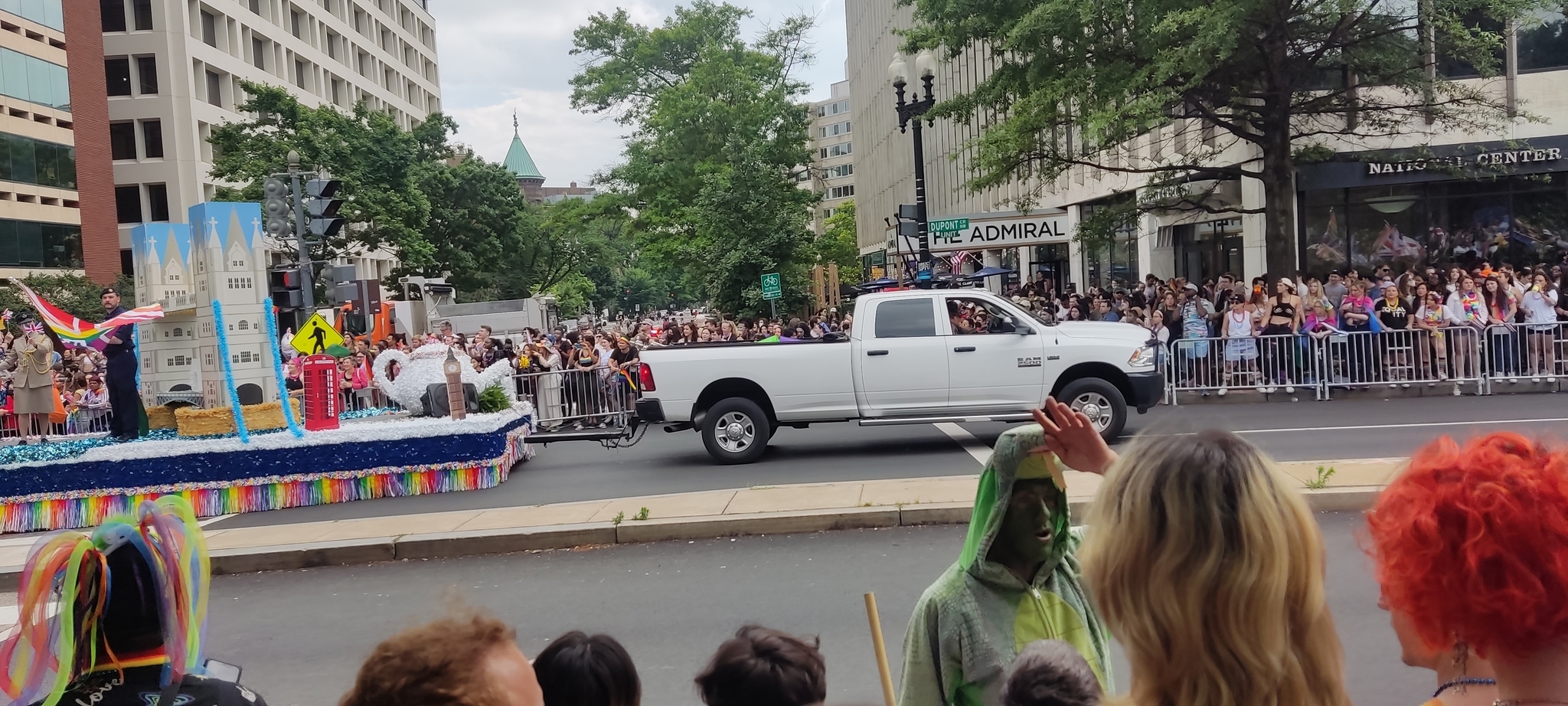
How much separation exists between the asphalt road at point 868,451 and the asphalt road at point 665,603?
8.11ft

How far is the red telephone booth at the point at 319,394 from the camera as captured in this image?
521 inches

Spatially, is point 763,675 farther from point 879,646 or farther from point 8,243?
point 8,243

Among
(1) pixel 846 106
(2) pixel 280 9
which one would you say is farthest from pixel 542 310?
(1) pixel 846 106

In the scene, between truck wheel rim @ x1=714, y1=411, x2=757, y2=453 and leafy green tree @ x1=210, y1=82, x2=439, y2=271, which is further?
leafy green tree @ x1=210, y1=82, x2=439, y2=271

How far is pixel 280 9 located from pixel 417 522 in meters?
58.2

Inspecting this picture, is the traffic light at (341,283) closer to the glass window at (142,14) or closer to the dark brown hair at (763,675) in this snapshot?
the dark brown hair at (763,675)

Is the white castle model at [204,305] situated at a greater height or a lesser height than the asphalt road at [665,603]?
greater

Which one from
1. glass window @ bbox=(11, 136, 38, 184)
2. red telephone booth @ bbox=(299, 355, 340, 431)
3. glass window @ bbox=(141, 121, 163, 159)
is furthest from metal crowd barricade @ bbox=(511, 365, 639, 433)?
glass window @ bbox=(141, 121, 163, 159)

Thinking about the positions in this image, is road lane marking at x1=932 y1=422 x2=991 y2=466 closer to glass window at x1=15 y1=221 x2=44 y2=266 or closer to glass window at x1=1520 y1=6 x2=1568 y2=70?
glass window at x1=1520 y1=6 x2=1568 y2=70

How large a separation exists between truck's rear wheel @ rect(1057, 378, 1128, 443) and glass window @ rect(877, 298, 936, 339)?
175 centimetres

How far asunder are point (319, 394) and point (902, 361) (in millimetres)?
6895

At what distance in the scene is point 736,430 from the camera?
43.8ft

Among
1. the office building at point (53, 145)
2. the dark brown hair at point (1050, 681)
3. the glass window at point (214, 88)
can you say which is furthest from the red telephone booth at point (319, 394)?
the glass window at point (214, 88)

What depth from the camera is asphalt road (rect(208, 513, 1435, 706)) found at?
6016mm
